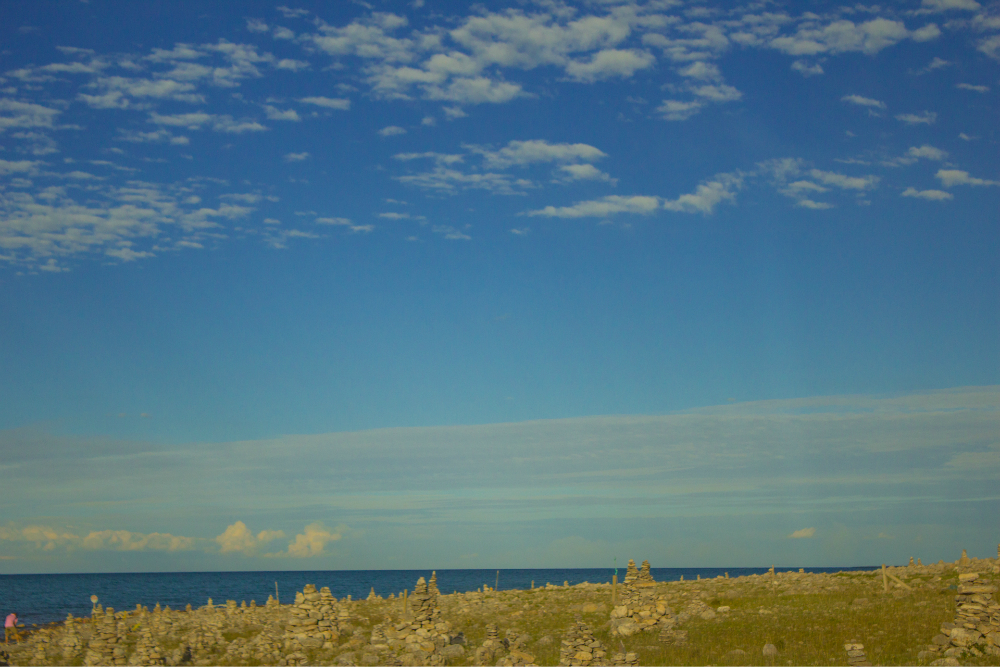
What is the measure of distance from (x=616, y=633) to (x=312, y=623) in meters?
15.6

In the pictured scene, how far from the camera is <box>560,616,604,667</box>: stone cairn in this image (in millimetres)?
30641

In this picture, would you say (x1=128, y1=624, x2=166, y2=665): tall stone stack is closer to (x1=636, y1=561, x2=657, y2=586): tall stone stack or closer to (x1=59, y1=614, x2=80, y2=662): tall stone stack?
(x1=59, y1=614, x2=80, y2=662): tall stone stack

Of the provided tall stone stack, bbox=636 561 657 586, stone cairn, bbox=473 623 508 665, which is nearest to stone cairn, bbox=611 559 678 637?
tall stone stack, bbox=636 561 657 586

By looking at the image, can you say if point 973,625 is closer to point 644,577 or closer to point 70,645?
point 644,577

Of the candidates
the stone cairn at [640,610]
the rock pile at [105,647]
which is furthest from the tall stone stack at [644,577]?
the rock pile at [105,647]

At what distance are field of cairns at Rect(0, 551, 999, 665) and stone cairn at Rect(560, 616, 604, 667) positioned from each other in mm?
41

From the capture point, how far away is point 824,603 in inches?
1797

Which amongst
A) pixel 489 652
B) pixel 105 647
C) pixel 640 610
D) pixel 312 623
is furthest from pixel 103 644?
pixel 640 610

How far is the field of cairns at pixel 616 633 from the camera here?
30.8m

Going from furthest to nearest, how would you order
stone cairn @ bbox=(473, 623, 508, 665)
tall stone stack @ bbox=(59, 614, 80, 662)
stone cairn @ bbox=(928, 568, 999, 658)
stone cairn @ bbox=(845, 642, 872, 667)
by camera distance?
tall stone stack @ bbox=(59, 614, 80, 662), stone cairn @ bbox=(473, 623, 508, 665), stone cairn @ bbox=(845, 642, 872, 667), stone cairn @ bbox=(928, 568, 999, 658)

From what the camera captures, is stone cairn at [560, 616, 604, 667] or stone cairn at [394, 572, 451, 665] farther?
stone cairn at [394, 572, 451, 665]

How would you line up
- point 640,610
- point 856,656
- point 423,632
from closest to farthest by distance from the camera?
1. point 856,656
2. point 423,632
3. point 640,610

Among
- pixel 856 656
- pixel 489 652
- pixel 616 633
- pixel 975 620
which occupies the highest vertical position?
pixel 975 620

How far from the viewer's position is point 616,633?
39.9 m
